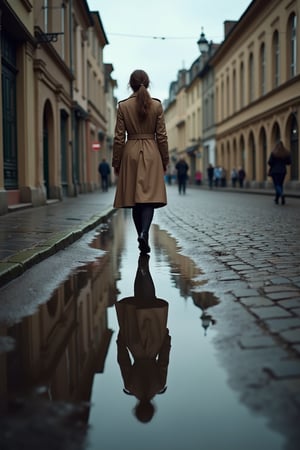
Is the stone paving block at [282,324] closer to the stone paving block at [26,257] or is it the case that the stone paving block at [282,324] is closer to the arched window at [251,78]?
the stone paving block at [26,257]

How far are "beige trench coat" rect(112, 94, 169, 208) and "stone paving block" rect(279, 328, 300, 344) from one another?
11.6 ft

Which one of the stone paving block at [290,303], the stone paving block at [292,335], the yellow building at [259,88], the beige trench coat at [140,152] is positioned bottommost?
the stone paving block at [292,335]

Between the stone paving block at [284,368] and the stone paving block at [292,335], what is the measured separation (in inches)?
13.1

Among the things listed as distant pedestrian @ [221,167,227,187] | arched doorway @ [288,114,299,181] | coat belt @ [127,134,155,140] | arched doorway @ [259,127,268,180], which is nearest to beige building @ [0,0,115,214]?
coat belt @ [127,134,155,140]

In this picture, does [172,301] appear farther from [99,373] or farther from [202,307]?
[99,373]

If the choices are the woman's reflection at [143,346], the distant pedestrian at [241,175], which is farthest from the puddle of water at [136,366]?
the distant pedestrian at [241,175]

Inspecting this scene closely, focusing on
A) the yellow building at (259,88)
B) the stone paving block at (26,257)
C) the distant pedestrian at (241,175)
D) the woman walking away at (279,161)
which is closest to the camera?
the stone paving block at (26,257)

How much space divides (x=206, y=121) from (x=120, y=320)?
52597mm

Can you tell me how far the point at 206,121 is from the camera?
55.1m

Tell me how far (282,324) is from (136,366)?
1.03m

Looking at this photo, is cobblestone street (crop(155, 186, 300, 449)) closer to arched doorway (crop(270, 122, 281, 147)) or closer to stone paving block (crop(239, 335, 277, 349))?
stone paving block (crop(239, 335, 277, 349))

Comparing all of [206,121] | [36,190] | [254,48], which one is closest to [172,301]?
[36,190]

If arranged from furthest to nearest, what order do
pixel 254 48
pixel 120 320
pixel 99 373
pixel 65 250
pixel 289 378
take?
pixel 254 48
pixel 65 250
pixel 120 320
pixel 99 373
pixel 289 378

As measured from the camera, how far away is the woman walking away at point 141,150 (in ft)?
21.8
